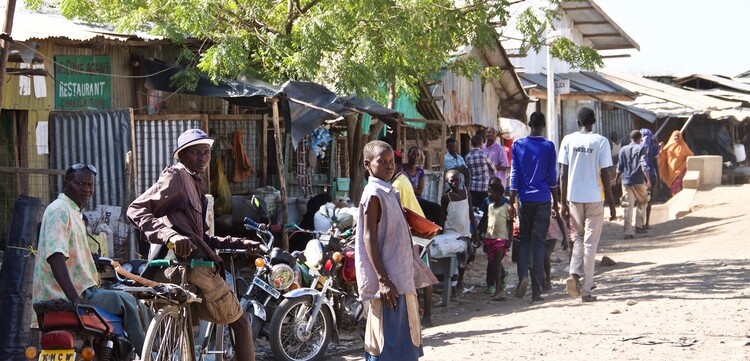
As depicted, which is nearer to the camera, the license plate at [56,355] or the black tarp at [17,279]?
the license plate at [56,355]

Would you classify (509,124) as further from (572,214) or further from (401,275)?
(401,275)

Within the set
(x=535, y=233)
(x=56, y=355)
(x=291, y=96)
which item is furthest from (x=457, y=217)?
(x=56, y=355)

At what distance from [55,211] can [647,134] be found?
15.8 metres

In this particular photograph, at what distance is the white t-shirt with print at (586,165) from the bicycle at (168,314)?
536cm

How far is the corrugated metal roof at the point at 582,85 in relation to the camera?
2653cm

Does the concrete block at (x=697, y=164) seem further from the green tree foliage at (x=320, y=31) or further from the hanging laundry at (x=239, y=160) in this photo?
the hanging laundry at (x=239, y=160)

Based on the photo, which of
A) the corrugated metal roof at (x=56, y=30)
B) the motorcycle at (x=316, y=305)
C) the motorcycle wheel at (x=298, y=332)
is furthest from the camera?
the corrugated metal roof at (x=56, y=30)

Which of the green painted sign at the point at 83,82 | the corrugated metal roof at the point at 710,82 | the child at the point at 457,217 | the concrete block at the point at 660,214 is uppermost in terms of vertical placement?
the corrugated metal roof at the point at 710,82

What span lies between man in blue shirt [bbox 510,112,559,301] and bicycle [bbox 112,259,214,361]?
217 inches

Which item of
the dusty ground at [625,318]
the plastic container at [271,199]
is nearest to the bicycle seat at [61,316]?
the dusty ground at [625,318]

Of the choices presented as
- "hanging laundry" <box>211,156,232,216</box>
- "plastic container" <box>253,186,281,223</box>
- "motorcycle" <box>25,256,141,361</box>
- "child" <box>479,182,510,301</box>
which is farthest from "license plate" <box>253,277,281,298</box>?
"child" <box>479,182,510,301</box>

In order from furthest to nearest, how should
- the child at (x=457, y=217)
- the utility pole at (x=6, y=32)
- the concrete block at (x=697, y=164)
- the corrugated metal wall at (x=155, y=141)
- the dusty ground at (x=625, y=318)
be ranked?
the concrete block at (x=697, y=164) < the corrugated metal wall at (x=155, y=141) < the child at (x=457, y=217) < the dusty ground at (x=625, y=318) < the utility pole at (x=6, y=32)

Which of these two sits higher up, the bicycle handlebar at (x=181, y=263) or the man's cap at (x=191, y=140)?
the man's cap at (x=191, y=140)

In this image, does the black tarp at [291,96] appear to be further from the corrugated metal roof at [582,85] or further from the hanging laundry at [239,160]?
the corrugated metal roof at [582,85]
